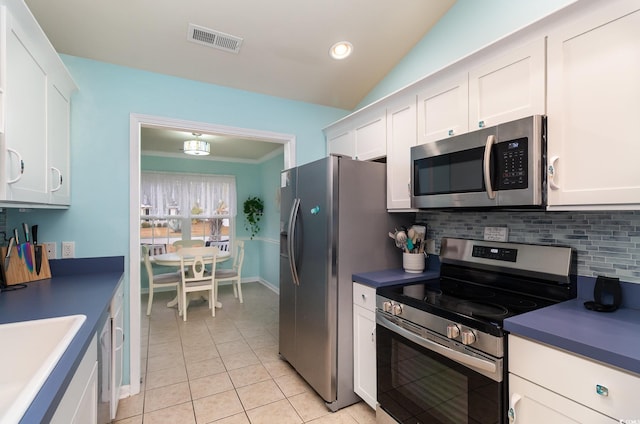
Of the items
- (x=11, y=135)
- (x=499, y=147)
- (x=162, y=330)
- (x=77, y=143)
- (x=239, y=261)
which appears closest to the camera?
(x=11, y=135)

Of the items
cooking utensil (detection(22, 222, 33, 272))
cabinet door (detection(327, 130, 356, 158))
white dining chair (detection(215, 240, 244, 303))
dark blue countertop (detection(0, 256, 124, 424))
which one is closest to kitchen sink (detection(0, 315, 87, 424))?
dark blue countertop (detection(0, 256, 124, 424))

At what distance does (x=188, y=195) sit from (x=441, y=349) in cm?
516

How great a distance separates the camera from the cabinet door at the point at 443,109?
1796 millimetres

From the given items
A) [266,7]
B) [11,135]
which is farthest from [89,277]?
[266,7]

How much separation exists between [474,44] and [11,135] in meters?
2.54

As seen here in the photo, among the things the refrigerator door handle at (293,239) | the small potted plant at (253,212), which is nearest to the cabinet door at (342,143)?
the refrigerator door handle at (293,239)

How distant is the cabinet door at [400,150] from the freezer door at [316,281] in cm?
47

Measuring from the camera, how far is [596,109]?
126 centimetres

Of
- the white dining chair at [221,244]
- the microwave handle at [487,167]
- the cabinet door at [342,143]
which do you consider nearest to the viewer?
the microwave handle at [487,167]

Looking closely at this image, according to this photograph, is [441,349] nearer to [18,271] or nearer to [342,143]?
[342,143]

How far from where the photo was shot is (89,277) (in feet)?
6.84

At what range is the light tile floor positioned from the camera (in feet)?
6.77

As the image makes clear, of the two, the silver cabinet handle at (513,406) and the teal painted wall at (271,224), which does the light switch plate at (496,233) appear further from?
the teal painted wall at (271,224)

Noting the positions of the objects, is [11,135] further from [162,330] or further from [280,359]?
[162,330]
